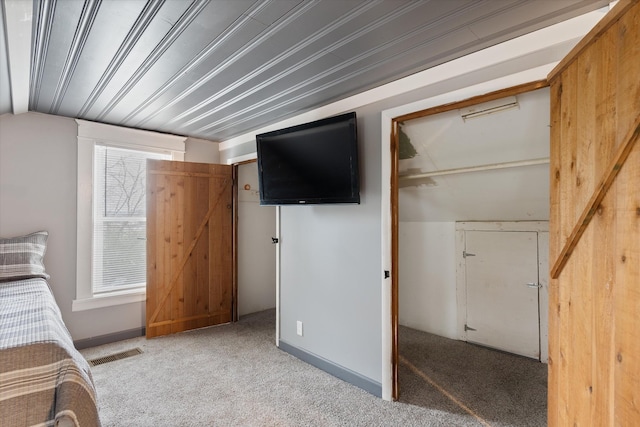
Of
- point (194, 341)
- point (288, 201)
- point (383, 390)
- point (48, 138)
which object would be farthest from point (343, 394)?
point (48, 138)

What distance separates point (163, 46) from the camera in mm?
1769

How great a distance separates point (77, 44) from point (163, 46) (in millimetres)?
463

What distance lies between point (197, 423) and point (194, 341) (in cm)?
145

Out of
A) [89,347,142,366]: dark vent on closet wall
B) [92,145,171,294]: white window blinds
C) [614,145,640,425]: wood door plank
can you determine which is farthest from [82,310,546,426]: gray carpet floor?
[614,145,640,425]: wood door plank

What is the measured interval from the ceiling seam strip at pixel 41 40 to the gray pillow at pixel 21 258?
1253 mm

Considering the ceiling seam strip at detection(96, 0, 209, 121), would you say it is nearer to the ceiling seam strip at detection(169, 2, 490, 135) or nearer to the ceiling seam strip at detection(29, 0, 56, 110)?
the ceiling seam strip at detection(29, 0, 56, 110)

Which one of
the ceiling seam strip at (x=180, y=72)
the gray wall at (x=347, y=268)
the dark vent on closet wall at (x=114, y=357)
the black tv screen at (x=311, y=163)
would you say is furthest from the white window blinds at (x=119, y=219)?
the gray wall at (x=347, y=268)

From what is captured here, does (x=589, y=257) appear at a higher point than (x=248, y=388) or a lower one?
higher

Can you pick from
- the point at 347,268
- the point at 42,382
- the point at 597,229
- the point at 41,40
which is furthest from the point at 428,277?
the point at 41,40

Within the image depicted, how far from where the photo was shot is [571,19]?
5.02ft

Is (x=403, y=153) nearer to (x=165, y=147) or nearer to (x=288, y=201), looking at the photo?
(x=288, y=201)

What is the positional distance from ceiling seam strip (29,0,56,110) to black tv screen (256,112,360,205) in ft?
5.01

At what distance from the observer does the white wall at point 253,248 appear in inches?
174

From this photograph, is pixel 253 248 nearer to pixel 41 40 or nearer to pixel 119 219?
pixel 119 219
